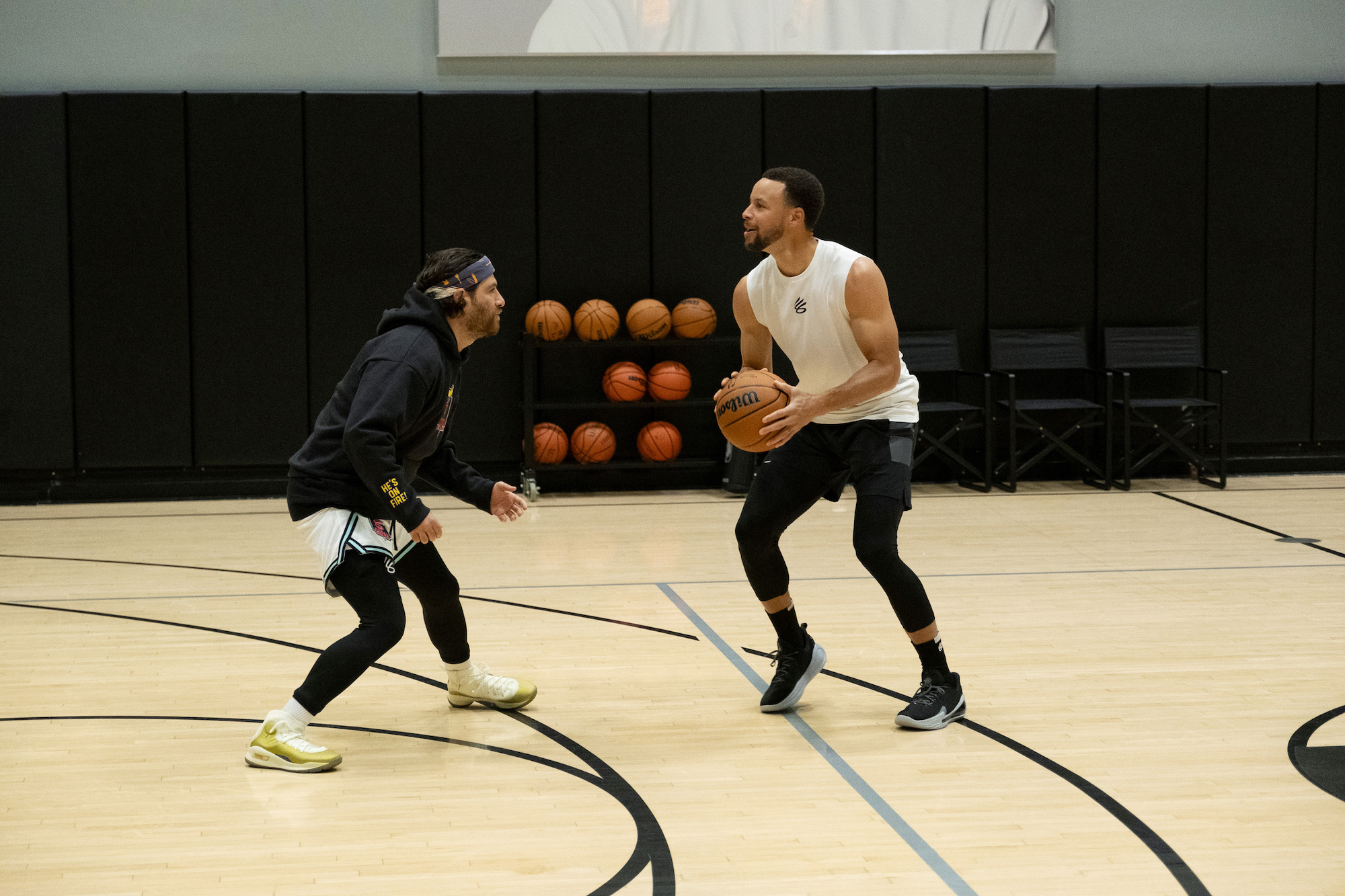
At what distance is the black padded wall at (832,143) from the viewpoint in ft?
32.2

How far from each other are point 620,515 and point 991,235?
3706mm

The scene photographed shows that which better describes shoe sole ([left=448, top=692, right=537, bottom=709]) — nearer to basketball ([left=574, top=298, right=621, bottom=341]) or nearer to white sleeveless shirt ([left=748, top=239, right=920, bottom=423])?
white sleeveless shirt ([left=748, top=239, right=920, bottom=423])

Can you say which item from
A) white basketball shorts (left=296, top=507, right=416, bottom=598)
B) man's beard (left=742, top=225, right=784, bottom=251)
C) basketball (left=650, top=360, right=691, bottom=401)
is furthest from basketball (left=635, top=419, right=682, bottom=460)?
white basketball shorts (left=296, top=507, right=416, bottom=598)

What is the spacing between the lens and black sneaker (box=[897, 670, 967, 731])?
13.6 ft

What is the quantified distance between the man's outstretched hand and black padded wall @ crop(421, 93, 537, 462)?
567 cm

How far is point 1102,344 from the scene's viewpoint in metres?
10.1

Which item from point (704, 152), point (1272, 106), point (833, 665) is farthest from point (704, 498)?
point (1272, 106)

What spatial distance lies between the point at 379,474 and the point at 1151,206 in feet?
26.6

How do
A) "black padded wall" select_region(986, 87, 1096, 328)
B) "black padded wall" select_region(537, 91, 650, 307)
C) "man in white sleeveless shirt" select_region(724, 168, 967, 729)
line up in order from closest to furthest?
1. "man in white sleeveless shirt" select_region(724, 168, 967, 729)
2. "black padded wall" select_region(537, 91, 650, 307)
3. "black padded wall" select_region(986, 87, 1096, 328)

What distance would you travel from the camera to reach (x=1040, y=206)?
33.0 ft

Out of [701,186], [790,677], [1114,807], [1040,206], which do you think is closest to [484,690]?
[790,677]

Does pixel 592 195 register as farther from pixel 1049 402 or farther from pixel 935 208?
pixel 1049 402

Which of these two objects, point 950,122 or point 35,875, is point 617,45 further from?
point 35,875

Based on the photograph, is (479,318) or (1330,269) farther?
(1330,269)
